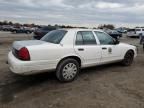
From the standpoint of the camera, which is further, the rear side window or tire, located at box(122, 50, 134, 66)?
tire, located at box(122, 50, 134, 66)

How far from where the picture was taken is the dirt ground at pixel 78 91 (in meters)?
4.46

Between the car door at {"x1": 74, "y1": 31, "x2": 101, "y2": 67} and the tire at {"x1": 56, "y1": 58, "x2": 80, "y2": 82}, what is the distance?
0.33 meters

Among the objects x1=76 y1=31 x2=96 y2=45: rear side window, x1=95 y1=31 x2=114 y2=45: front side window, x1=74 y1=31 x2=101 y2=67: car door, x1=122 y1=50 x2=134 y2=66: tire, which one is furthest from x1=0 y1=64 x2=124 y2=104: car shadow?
x1=122 y1=50 x2=134 y2=66: tire

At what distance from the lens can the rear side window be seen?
6.17 m

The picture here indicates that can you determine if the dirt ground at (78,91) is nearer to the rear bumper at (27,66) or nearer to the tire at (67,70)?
the tire at (67,70)

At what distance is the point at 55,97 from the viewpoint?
4809 mm

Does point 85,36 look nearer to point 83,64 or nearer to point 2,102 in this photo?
point 83,64

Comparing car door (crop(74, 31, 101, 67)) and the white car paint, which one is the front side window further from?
car door (crop(74, 31, 101, 67))

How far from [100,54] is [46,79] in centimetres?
189

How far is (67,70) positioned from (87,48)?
3.11ft

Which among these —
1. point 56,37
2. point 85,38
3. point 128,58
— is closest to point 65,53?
point 56,37

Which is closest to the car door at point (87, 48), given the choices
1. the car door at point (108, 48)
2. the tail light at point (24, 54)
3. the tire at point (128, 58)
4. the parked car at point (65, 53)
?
the parked car at point (65, 53)

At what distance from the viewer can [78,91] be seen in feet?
17.1

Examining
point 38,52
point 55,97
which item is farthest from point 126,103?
point 38,52
